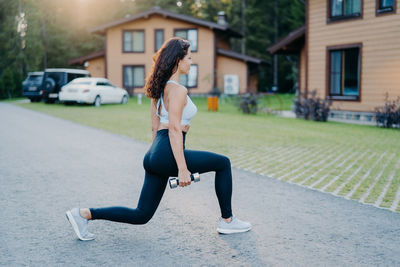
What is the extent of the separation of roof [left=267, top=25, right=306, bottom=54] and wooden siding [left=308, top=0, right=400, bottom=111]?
139 cm

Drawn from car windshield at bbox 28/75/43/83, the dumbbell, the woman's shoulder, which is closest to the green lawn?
the dumbbell

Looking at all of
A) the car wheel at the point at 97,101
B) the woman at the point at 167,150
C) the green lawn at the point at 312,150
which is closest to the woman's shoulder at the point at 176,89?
the woman at the point at 167,150

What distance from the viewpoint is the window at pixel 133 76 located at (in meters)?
39.3

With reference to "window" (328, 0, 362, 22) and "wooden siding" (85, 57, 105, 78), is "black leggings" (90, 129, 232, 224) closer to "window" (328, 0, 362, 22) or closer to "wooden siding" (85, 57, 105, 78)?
"window" (328, 0, 362, 22)

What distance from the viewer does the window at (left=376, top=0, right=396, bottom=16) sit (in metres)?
16.7

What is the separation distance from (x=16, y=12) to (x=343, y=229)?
1918 inches

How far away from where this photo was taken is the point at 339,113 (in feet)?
62.0

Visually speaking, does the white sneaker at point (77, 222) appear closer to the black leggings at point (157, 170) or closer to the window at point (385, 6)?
the black leggings at point (157, 170)

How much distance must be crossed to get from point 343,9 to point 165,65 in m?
16.7

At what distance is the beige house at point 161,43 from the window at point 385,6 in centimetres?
1898

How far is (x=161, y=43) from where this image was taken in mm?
→ 38688

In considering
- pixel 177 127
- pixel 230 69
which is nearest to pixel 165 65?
pixel 177 127

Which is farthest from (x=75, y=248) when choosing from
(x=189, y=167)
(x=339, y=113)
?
(x=339, y=113)

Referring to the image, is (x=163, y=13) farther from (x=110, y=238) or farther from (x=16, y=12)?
(x=110, y=238)
